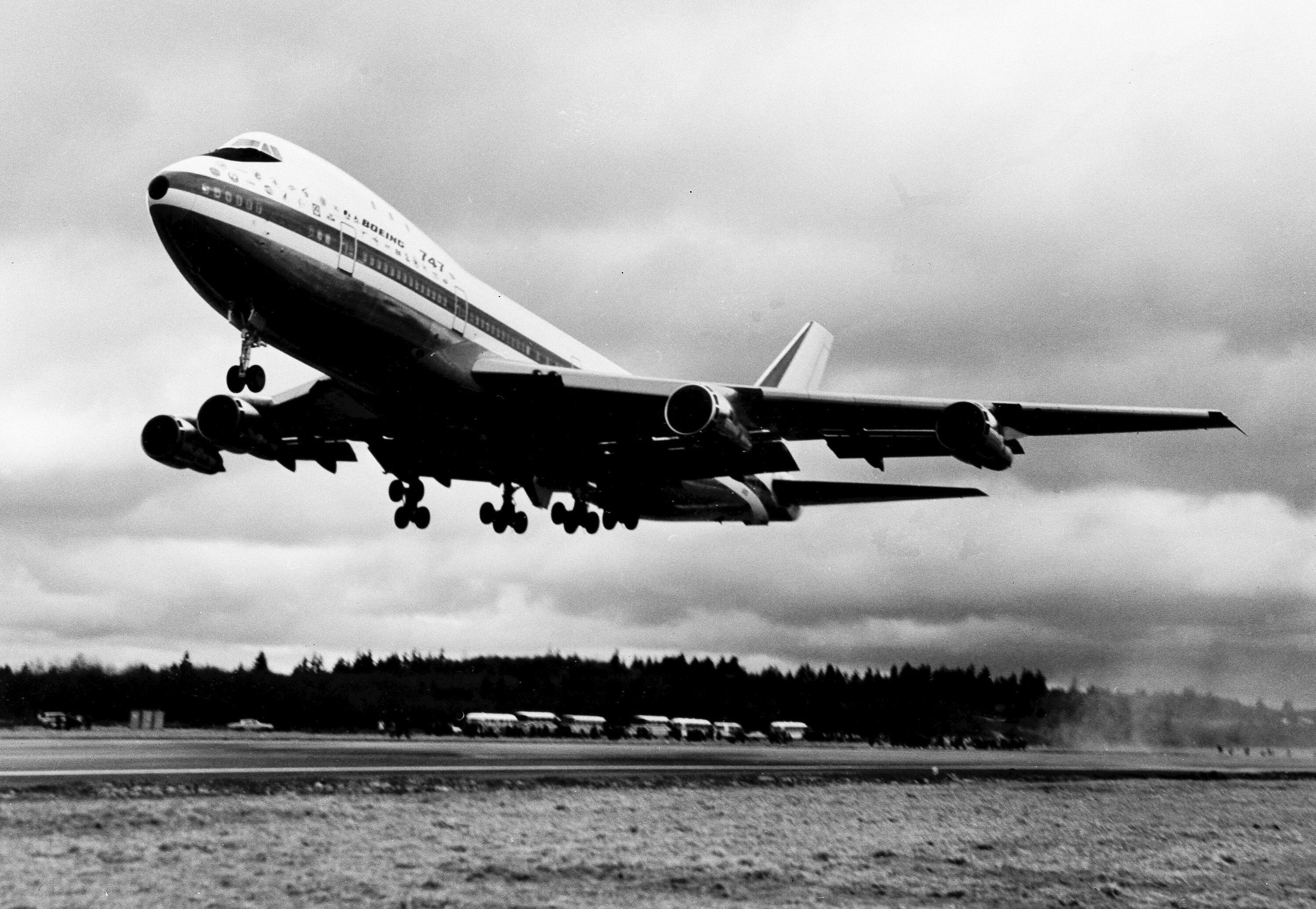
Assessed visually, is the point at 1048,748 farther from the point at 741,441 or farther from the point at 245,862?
the point at 245,862

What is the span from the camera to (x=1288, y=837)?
91.1ft

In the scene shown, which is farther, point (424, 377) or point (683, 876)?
point (424, 377)

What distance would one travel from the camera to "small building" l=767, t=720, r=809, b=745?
299 ft

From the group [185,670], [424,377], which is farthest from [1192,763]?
[185,670]

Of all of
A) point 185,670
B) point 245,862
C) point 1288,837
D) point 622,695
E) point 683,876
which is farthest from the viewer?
point 622,695

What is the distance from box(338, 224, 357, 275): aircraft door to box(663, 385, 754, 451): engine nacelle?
353 inches

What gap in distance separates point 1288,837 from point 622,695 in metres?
67.1

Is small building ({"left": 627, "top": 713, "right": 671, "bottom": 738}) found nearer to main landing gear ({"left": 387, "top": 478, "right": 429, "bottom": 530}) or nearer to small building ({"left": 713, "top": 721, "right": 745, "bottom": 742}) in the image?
small building ({"left": 713, "top": 721, "right": 745, "bottom": 742})

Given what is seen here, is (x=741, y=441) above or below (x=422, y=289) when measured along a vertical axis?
below

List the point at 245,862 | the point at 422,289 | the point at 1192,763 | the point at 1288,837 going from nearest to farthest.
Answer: the point at 245,862, the point at 1288,837, the point at 422,289, the point at 1192,763

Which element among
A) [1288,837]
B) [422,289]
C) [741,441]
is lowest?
[1288,837]

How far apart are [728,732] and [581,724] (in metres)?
11.4

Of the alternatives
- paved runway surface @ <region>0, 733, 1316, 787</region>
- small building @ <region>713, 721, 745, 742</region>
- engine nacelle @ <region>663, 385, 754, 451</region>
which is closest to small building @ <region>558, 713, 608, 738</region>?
small building @ <region>713, 721, 745, 742</region>

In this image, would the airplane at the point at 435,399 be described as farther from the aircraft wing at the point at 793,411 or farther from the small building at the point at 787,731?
the small building at the point at 787,731
